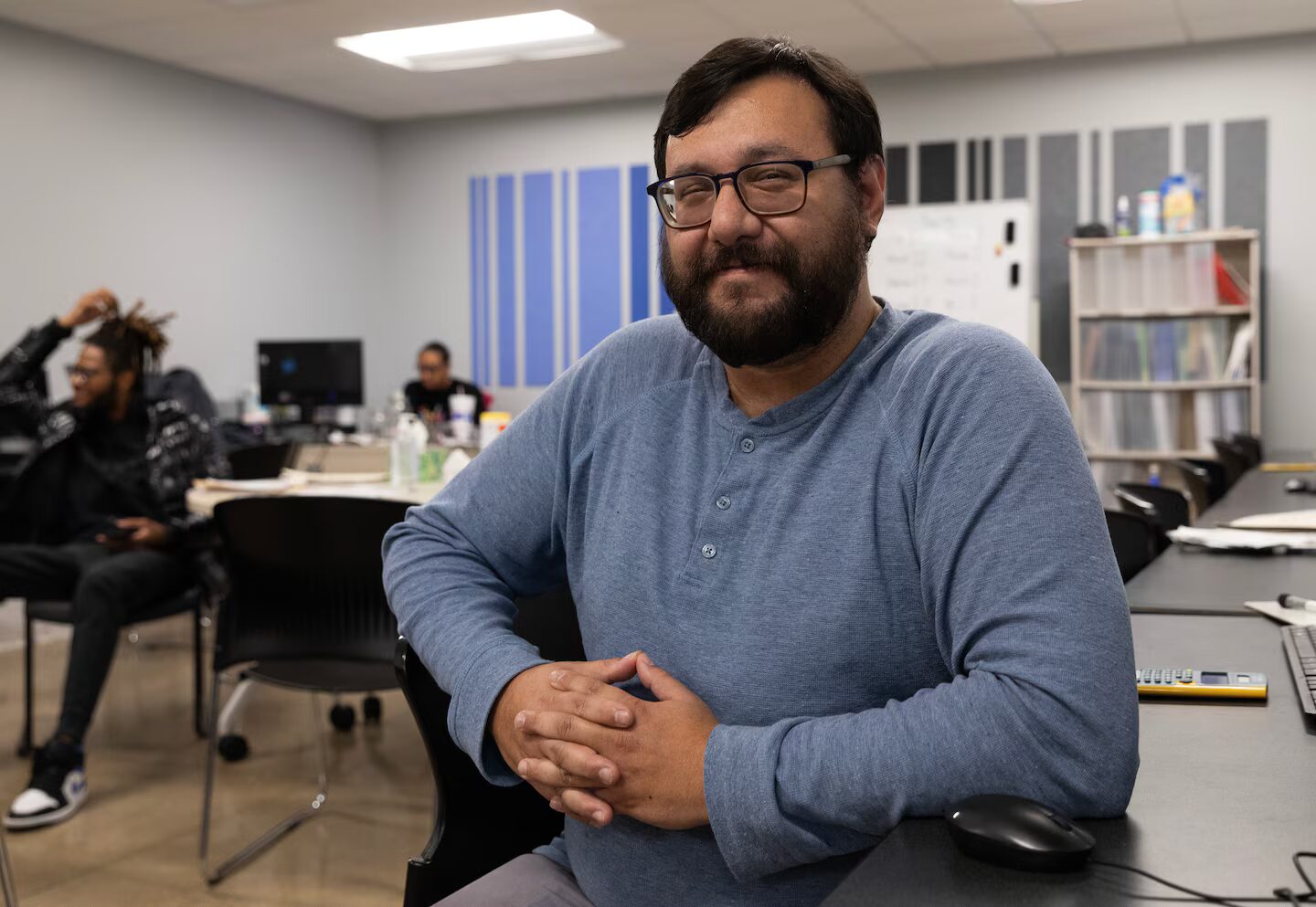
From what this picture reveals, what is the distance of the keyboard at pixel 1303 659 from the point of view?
1249 millimetres

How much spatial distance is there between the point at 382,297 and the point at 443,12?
10.6ft

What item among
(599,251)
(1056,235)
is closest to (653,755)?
(1056,235)

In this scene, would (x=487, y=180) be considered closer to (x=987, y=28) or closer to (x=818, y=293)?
(x=987, y=28)

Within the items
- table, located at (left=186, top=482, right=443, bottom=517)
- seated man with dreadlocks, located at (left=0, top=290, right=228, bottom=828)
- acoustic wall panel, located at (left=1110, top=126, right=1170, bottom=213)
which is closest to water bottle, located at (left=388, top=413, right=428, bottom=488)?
table, located at (left=186, top=482, right=443, bottom=517)

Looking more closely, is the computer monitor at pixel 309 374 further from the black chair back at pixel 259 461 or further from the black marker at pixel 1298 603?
the black marker at pixel 1298 603

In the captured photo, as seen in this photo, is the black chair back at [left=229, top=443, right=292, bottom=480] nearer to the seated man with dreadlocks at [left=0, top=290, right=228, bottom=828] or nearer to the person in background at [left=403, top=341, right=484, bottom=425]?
the seated man with dreadlocks at [left=0, top=290, right=228, bottom=828]

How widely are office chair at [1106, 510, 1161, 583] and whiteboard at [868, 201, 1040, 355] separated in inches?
178

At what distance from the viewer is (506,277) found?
869 cm

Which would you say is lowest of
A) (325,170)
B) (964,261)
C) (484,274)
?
(964,261)

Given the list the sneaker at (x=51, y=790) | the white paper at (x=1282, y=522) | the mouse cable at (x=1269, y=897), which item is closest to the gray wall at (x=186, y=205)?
the sneaker at (x=51, y=790)

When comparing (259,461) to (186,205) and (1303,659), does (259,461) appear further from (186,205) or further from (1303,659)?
(1303,659)

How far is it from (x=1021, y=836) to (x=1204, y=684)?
58 centimetres

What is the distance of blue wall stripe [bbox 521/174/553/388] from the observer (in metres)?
8.57

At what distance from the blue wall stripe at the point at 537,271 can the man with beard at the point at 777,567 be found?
7238mm
